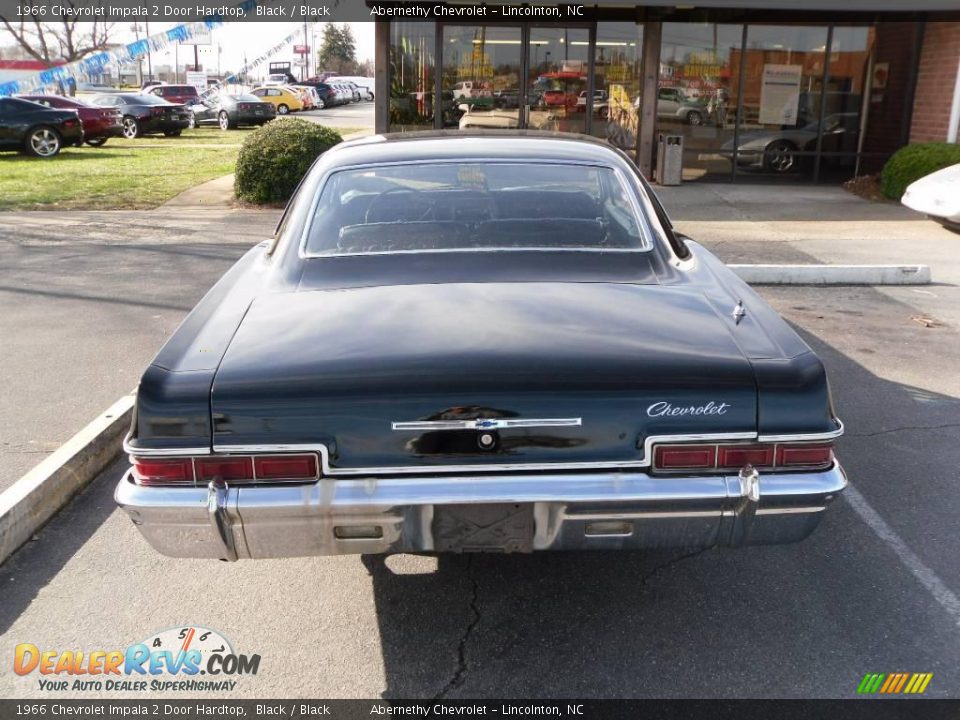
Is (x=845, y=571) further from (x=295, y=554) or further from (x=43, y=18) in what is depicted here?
(x=43, y=18)

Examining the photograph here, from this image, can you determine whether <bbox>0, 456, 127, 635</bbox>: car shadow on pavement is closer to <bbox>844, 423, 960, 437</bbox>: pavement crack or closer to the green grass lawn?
<bbox>844, 423, 960, 437</bbox>: pavement crack

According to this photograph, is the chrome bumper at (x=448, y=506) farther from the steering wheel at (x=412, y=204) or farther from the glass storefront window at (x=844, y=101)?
the glass storefront window at (x=844, y=101)

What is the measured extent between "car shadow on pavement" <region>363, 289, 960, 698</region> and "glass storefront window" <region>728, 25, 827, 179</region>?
14.1m

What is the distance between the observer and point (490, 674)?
2.97m

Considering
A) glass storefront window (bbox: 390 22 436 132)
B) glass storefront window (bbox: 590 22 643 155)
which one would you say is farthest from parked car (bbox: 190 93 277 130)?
glass storefront window (bbox: 590 22 643 155)

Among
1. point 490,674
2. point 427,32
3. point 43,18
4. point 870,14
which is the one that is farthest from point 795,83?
point 43,18

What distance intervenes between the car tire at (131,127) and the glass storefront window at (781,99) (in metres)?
19.0

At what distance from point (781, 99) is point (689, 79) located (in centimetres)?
182

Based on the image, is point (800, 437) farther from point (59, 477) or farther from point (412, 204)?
point (59, 477)

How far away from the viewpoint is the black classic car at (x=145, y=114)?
2711 cm

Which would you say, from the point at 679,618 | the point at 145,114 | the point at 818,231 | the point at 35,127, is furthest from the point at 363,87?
the point at 679,618

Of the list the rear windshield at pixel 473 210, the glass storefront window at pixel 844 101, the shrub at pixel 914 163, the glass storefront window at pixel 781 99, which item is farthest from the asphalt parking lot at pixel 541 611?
the glass storefront window at pixel 844 101

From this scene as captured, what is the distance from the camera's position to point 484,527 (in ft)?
8.84

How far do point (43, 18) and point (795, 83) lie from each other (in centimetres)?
4971
